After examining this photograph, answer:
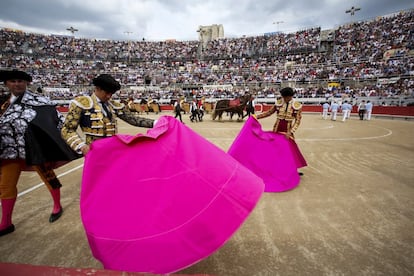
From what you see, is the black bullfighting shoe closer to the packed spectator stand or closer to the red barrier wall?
the red barrier wall

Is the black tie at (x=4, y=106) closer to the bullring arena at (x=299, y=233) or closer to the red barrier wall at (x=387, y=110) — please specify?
the bullring arena at (x=299, y=233)

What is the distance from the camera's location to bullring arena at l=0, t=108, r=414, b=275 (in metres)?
1.67

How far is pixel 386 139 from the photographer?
22.7 feet

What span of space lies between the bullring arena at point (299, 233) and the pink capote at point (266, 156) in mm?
202

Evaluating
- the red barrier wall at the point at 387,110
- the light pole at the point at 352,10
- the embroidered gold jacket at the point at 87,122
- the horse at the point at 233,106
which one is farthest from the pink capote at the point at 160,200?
the light pole at the point at 352,10

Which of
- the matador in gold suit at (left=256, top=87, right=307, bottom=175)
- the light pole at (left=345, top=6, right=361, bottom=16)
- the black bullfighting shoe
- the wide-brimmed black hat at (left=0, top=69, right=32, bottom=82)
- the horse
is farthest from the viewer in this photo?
the light pole at (left=345, top=6, right=361, bottom=16)

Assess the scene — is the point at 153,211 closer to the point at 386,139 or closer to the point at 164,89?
the point at 386,139

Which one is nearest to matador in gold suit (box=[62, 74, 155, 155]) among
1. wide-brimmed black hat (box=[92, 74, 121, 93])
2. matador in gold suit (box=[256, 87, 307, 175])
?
wide-brimmed black hat (box=[92, 74, 121, 93])

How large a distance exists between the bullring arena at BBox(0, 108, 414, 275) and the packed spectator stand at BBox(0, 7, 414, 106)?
17.9 meters

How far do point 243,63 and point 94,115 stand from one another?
114 ft

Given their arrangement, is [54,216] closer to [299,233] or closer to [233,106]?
[299,233]

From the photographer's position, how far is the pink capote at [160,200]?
1.25 metres

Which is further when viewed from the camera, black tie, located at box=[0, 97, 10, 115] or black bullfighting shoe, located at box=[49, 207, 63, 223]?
black bullfighting shoe, located at box=[49, 207, 63, 223]

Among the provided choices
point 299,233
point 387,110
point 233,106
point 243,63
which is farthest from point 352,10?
point 299,233
